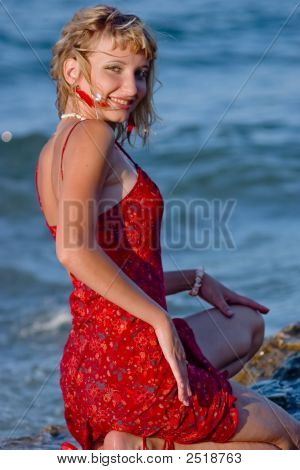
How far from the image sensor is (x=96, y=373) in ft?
8.70

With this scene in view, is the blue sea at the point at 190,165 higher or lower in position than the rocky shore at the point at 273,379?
lower

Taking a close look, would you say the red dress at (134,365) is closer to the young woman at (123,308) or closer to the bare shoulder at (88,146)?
the young woman at (123,308)

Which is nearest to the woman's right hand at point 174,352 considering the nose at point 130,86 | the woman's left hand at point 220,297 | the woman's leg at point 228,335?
the woman's leg at point 228,335

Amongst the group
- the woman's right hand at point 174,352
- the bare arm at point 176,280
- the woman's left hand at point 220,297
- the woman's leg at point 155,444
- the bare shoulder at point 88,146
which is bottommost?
the woman's leg at point 155,444

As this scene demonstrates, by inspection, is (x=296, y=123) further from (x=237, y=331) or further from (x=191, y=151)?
(x=237, y=331)

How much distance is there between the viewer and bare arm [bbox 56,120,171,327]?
2.39 meters

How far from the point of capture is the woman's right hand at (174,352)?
2.51 metres

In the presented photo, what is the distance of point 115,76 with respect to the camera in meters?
2.68

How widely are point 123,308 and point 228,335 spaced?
0.70 metres

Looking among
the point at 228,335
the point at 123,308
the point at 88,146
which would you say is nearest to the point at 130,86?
the point at 88,146

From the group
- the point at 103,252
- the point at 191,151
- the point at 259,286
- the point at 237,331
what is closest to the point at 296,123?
the point at 191,151

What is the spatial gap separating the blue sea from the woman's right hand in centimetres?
98

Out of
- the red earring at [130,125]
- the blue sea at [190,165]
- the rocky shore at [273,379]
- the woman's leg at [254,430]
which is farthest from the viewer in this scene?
the blue sea at [190,165]

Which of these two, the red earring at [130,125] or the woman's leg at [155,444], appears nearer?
the woman's leg at [155,444]
